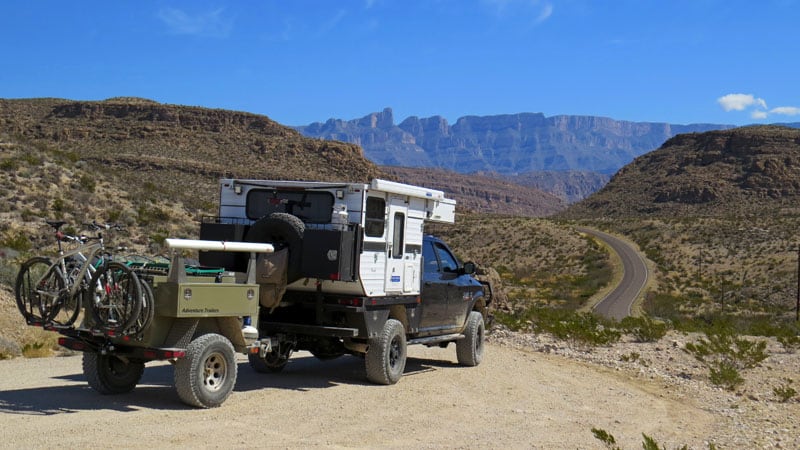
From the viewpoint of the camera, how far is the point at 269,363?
1222cm

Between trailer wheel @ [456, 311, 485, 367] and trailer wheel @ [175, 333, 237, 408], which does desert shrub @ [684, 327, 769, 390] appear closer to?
trailer wheel @ [456, 311, 485, 367]

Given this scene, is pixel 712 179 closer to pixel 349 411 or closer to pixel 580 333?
pixel 580 333

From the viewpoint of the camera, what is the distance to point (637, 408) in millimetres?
11727

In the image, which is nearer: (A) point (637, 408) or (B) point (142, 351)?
(B) point (142, 351)

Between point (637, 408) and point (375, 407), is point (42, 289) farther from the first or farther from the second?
point (637, 408)

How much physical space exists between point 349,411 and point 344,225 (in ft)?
8.12

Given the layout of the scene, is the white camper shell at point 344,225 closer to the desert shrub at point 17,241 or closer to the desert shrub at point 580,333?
the desert shrub at point 580,333

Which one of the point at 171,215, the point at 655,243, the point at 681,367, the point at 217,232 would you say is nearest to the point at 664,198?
the point at 655,243

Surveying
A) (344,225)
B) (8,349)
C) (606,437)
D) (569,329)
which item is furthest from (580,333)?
(8,349)

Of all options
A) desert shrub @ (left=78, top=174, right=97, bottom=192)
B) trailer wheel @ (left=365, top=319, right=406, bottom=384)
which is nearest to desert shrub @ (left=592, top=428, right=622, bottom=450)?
trailer wheel @ (left=365, top=319, right=406, bottom=384)

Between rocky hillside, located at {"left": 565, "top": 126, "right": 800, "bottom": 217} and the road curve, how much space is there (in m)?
21.7

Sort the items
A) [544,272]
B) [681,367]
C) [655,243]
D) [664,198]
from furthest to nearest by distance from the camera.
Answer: [664,198]
[655,243]
[544,272]
[681,367]

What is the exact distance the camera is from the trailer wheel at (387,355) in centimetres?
1135

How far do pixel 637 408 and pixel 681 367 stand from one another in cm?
558
